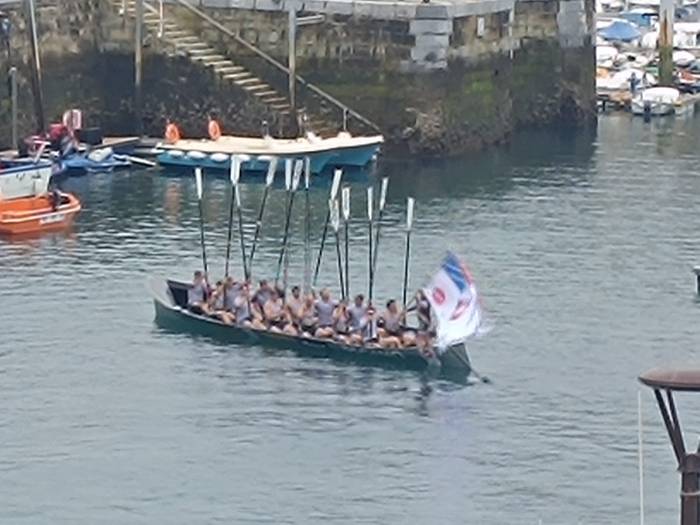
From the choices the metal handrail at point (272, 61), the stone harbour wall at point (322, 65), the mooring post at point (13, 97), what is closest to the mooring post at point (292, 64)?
the metal handrail at point (272, 61)

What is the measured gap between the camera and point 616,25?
11019 centimetres

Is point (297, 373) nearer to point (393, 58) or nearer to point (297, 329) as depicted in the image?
point (297, 329)

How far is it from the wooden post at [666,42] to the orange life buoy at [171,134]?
2305 cm

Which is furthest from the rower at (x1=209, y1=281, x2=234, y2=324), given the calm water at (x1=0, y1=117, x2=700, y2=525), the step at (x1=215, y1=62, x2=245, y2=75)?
the step at (x1=215, y1=62, x2=245, y2=75)

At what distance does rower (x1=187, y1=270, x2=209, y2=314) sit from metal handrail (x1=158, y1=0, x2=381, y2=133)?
26.0m

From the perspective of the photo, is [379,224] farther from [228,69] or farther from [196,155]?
[228,69]

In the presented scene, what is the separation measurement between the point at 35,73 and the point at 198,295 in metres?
25.2

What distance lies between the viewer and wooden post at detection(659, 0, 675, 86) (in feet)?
317

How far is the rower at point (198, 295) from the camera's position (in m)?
56.7

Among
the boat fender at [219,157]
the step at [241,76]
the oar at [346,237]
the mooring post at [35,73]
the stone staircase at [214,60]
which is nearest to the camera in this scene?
the oar at [346,237]

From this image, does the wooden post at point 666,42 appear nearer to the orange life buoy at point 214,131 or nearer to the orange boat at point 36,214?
the orange life buoy at point 214,131

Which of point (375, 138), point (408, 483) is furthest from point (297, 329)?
point (375, 138)

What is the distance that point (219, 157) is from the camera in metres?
77.6

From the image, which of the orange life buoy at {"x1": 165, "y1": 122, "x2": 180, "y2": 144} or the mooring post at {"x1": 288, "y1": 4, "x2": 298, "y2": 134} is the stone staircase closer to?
the mooring post at {"x1": 288, "y1": 4, "x2": 298, "y2": 134}
